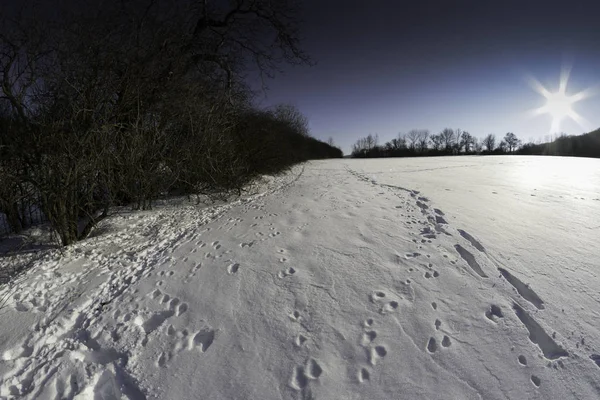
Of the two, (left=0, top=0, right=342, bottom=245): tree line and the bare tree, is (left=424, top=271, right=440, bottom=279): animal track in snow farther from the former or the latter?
the bare tree

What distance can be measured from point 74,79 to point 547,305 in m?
6.98

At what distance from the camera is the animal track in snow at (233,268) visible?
11.8 ft

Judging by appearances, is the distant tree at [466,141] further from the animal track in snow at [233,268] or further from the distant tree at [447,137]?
the animal track in snow at [233,268]

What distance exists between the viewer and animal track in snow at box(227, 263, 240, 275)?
360cm

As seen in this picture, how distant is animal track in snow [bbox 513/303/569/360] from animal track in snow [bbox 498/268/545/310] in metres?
0.27

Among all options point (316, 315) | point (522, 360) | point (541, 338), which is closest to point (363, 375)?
point (316, 315)

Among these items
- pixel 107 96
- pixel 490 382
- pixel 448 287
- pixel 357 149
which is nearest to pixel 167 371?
pixel 490 382

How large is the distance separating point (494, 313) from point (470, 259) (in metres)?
1.15

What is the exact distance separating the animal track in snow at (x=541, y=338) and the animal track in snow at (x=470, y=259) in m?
0.74

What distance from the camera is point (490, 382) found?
1.94 meters

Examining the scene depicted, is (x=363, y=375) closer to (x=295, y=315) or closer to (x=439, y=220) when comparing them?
(x=295, y=315)

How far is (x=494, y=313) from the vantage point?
2598 mm

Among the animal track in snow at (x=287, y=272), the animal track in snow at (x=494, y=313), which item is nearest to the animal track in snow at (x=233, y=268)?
the animal track in snow at (x=287, y=272)

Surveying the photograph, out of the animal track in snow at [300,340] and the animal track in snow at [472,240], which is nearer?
the animal track in snow at [300,340]
